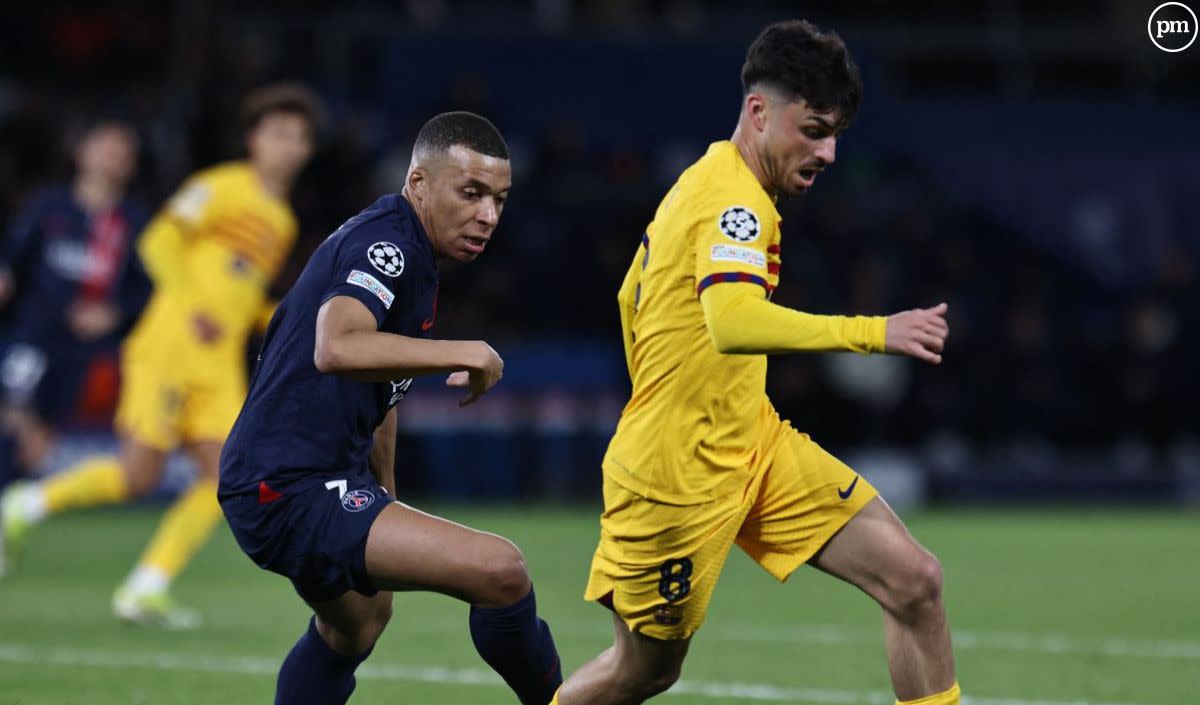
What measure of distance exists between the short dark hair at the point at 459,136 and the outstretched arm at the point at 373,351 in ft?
1.87

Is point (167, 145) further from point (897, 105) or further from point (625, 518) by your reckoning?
point (625, 518)

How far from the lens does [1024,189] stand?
64.9ft

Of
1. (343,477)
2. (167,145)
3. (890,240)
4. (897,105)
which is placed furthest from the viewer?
(897,105)

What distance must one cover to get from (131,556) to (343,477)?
7.84m

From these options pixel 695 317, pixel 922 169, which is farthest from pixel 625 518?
pixel 922 169

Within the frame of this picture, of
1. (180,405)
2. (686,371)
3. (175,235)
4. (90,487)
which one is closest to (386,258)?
(686,371)

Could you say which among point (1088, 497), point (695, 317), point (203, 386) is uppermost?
point (695, 317)

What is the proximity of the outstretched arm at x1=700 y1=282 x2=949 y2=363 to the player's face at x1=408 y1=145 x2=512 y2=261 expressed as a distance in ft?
2.25

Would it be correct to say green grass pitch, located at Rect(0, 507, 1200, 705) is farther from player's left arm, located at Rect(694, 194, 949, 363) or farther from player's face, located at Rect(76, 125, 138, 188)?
player's face, located at Rect(76, 125, 138, 188)

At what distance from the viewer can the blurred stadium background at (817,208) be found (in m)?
16.1

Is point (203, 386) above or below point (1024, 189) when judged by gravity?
below

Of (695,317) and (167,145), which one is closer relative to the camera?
(695,317)

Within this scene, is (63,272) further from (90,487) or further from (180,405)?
(180,405)

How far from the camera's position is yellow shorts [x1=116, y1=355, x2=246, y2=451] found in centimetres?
885
